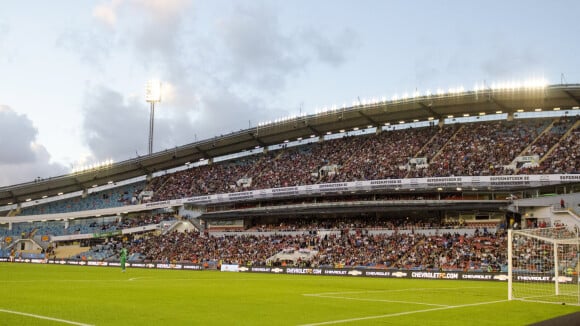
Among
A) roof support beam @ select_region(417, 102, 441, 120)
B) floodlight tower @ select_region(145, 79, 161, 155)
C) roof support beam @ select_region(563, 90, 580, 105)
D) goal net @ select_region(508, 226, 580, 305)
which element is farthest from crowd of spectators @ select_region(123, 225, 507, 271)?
floodlight tower @ select_region(145, 79, 161, 155)

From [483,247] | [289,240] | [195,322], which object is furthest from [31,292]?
[289,240]

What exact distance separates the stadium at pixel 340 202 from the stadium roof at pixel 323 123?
26 cm

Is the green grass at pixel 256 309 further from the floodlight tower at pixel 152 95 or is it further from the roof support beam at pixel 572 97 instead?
the floodlight tower at pixel 152 95

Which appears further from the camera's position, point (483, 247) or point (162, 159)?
point (162, 159)

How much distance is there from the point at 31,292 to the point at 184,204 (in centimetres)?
5754

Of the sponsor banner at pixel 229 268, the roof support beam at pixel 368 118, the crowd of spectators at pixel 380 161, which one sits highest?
the roof support beam at pixel 368 118

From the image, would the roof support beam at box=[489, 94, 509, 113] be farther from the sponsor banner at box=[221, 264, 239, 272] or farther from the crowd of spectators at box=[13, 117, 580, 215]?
the sponsor banner at box=[221, 264, 239, 272]

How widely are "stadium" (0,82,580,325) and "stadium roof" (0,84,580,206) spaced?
26 cm

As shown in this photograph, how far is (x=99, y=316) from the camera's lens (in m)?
15.0

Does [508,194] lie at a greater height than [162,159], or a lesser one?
lesser

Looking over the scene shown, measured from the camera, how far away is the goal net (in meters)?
23.0

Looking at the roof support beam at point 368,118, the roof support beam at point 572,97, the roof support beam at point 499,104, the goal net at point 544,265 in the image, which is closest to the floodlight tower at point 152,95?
the roof support beam at point 368,118

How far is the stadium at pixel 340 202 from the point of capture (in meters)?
50.8

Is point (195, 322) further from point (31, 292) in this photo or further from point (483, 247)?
point (483, 247)
